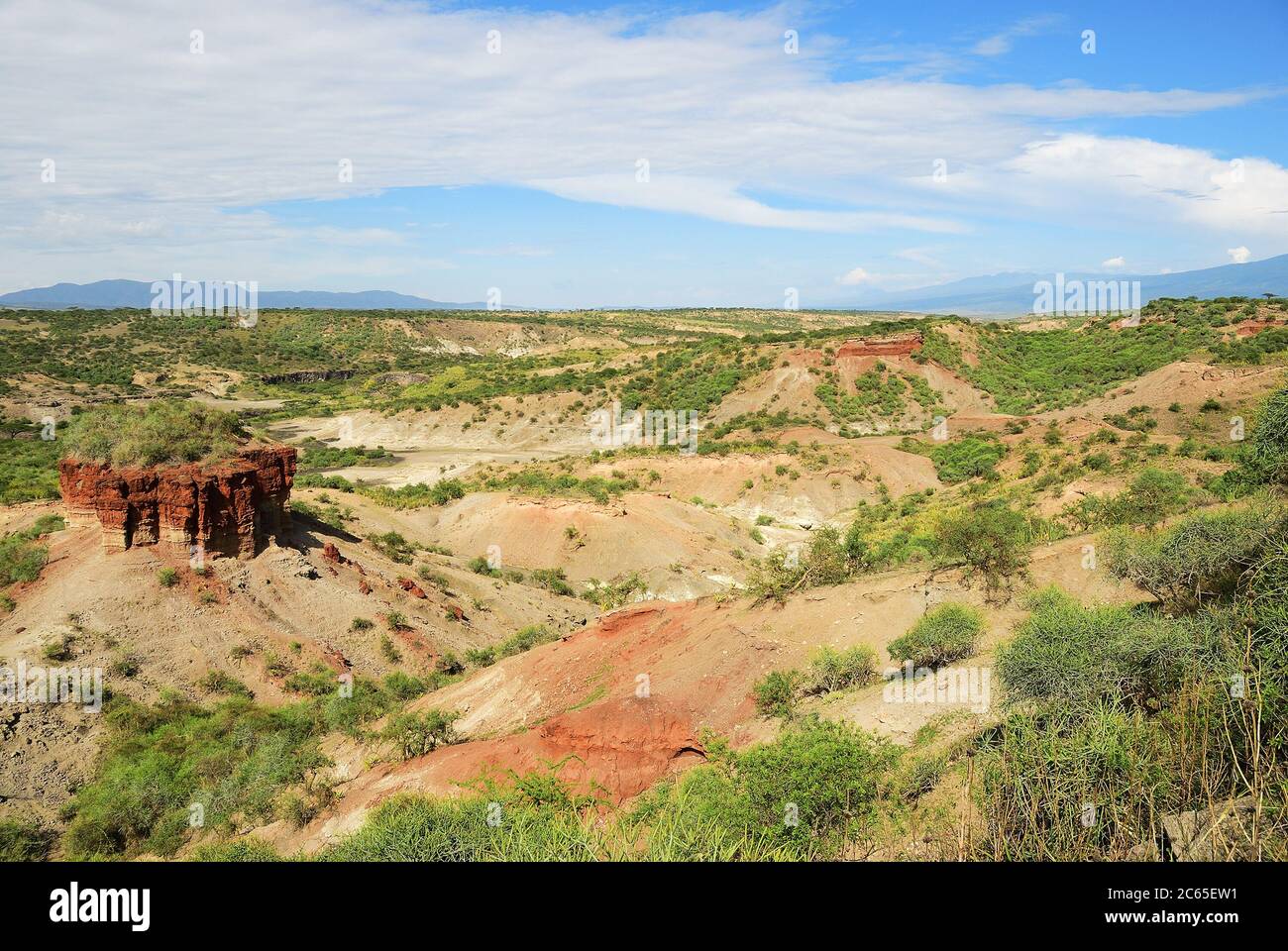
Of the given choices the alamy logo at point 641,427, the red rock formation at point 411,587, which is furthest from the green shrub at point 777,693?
the alamy logo at point 641,427

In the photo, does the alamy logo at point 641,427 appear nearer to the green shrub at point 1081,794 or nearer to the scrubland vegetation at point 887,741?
the scrubland vegetation at point 887,741

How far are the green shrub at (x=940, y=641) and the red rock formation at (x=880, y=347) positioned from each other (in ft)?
151

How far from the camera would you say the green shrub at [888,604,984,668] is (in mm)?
12008

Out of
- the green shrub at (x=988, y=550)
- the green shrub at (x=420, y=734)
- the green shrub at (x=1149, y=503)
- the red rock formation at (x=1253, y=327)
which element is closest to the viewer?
the green shrub at (x=420, y=734)

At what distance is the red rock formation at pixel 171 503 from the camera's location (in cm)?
1756

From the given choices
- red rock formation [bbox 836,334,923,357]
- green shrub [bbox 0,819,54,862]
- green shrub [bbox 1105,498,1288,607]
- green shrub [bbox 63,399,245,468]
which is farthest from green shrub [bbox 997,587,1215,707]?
red rock formation [bbox 836,334,923,357]

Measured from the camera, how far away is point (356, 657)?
18172 millimetres

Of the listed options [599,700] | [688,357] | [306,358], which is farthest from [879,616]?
[306,358]

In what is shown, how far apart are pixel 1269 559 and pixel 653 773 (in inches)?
302
